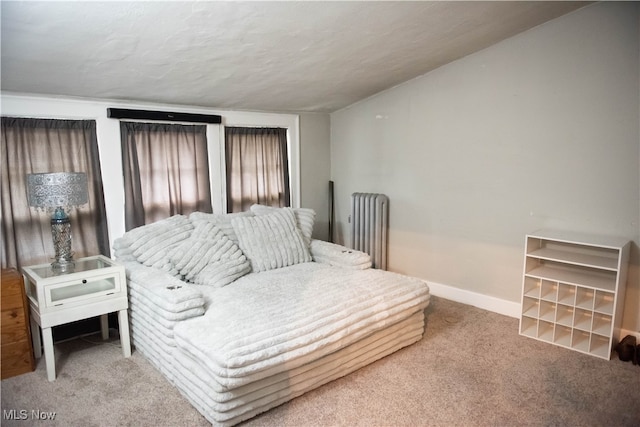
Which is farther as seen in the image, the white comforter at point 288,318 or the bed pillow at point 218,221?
the bed pillow at point 218,221

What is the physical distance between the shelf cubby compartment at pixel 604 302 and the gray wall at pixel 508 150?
14cm

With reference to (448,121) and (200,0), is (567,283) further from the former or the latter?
(200,0)

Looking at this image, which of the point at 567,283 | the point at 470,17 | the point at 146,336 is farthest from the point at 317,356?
the point at 470,17

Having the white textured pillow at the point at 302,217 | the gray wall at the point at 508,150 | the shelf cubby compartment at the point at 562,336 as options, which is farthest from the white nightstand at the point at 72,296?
the shelf cubby compartment at the point at 562,336

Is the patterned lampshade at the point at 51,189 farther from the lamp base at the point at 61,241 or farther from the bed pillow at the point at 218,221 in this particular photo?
the bed pillow at the point at 218,221

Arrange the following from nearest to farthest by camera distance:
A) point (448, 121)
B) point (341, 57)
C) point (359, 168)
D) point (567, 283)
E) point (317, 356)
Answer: point (317, 356) → point (567, 283) → point (341, 57) → point (448, 121) → point (359, 168)

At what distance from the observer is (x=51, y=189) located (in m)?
2.38

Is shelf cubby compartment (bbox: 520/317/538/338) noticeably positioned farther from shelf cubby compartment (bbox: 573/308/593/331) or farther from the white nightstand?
the white nightstand

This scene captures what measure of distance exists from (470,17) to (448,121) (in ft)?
3.44

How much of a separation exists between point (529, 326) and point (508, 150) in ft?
4.36

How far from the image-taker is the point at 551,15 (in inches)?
108

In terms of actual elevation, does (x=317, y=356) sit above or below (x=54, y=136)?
below

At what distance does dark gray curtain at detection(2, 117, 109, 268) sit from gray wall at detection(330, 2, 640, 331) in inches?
96.7

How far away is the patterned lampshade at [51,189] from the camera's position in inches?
Result: 93.3
